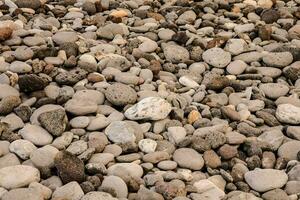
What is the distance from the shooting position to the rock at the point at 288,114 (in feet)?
12.2

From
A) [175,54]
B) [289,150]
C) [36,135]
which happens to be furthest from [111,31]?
[289,150]

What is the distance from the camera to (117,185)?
3.01 meters

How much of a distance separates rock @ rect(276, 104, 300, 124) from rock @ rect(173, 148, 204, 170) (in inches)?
30.4

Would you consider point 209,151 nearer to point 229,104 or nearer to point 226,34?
point 229,104

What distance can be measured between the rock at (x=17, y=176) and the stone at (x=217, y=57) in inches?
78.7

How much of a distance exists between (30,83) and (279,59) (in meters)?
2.09

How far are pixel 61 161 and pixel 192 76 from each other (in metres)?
1.60

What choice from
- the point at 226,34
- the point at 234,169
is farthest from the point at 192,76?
the point at 234,169

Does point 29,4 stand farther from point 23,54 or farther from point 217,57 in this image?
point 217,57

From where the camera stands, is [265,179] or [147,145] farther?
[147,145]

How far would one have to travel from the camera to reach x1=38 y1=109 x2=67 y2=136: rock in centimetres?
339

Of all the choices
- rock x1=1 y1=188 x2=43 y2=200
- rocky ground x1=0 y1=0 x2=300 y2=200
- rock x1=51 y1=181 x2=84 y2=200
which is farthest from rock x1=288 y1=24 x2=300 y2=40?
rock x1=1 y1=188 x2=43 y2=200

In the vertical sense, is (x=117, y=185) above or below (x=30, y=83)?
below

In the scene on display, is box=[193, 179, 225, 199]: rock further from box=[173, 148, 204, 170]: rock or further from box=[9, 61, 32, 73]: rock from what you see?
box=[9, 61, 32, 73]: rock
